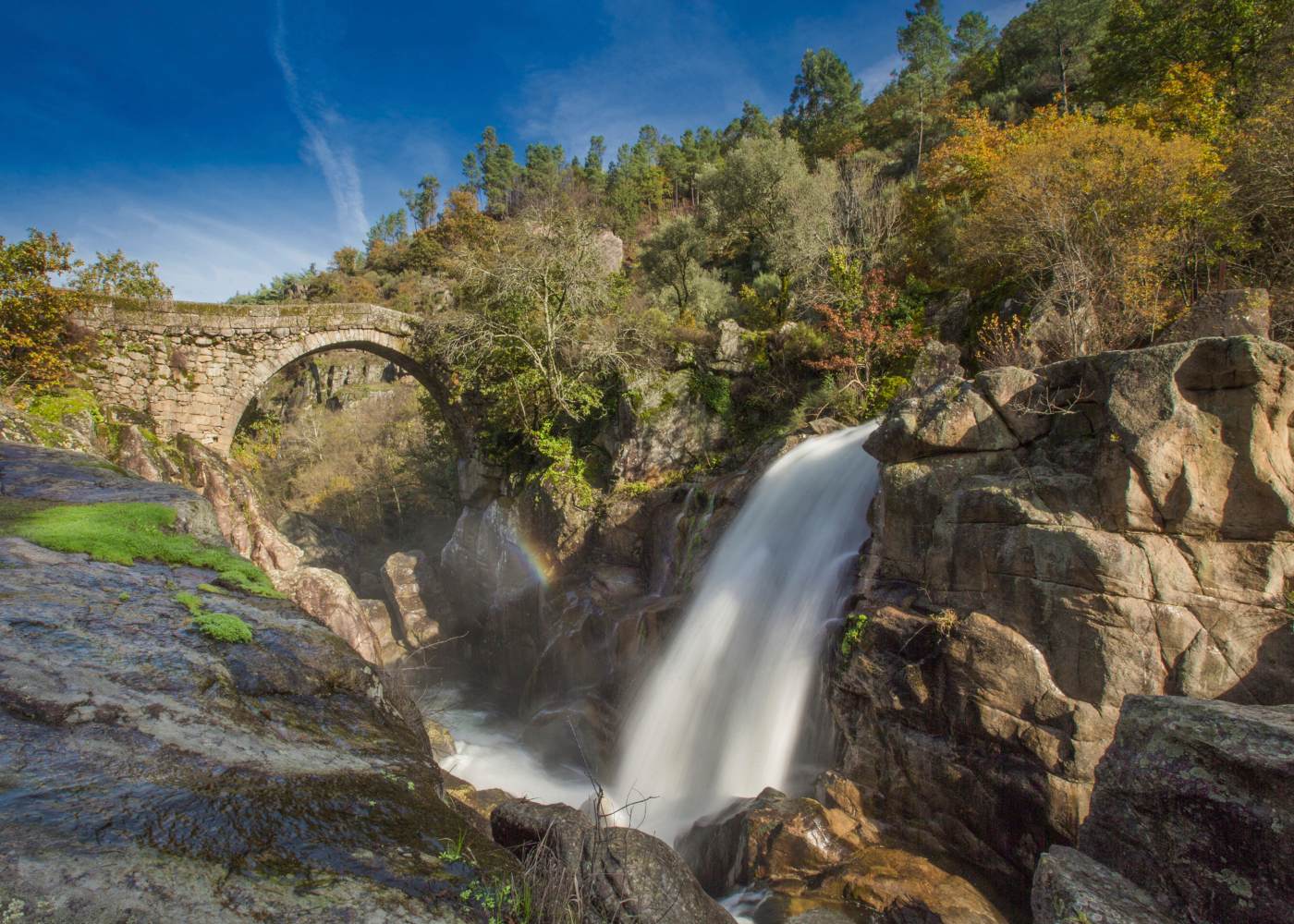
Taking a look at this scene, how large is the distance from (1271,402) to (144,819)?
8.58 m

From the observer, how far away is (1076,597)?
235 inches

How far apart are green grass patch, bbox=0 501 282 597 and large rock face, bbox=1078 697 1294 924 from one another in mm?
6882

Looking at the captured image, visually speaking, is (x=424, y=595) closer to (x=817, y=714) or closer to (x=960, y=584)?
(x=817, y=714)

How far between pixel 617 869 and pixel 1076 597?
16.4 ft

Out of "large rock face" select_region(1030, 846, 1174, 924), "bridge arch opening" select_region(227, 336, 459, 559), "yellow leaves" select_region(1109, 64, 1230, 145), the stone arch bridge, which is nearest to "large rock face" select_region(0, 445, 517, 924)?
"large rock face" select_region(1030, 846, 1174, 924)

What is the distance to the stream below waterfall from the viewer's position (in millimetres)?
8156

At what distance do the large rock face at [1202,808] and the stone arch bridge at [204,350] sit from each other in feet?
59.1

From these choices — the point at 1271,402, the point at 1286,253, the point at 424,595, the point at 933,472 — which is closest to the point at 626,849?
the point at 933,472

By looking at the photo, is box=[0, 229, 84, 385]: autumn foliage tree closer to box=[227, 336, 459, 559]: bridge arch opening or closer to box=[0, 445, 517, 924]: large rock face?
box=[227, 336, 459, 559]: bridge arch opening

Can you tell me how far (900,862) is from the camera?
5.89m

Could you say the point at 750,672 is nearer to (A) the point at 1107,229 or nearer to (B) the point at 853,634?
(B) the point at 853,634

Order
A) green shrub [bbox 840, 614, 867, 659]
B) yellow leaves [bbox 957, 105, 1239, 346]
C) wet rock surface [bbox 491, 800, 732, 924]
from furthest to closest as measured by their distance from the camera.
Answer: yellow leaves [bbox 957, 105, 1239, 346] < green shrub [bbox 840, 614, 867, 659] < wet rock surface [bbox 491, 800, 732, 924]

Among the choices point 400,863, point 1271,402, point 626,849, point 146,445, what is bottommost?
point 626,849

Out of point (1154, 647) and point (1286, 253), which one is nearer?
point (1154, 647)
